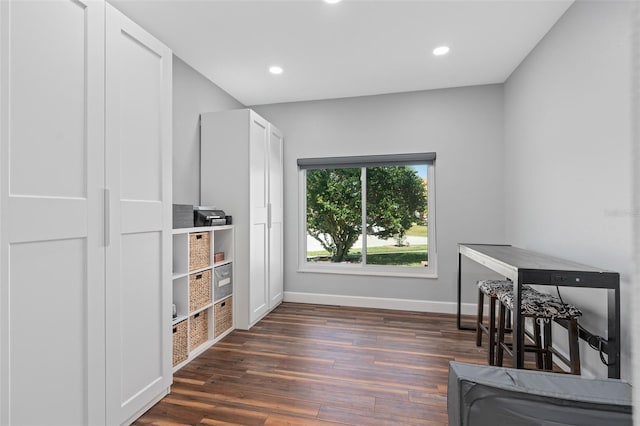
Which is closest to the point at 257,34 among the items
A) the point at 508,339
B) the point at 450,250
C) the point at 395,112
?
the point at 395,112

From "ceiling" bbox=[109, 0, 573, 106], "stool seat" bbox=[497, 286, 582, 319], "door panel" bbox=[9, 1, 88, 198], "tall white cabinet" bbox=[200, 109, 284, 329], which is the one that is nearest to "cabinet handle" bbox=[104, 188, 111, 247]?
"door panel" bbox=[9, 1, 88, 198]

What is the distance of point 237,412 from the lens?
187cm

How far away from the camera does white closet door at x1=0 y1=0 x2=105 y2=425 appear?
4.01 feet

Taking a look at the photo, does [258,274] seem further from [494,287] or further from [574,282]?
[574,282]

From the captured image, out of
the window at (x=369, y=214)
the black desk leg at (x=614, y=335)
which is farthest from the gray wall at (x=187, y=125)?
the black desk leg at (x=614, y=335)

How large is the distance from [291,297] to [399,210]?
170 centimetres

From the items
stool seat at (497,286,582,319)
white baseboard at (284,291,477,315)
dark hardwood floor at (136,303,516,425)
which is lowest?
dark hardwood floor at (136,303,516,425)

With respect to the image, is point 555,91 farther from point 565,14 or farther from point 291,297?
point 291,297

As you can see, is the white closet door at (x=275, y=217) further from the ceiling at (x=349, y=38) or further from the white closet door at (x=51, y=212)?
the white closet door at (x=51, y=212)

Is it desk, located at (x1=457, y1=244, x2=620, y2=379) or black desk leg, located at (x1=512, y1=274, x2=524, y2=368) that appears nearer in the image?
desk, located at (x1=457, y1=244, x2=620, y2=379)

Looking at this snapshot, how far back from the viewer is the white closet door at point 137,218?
5.35 ft

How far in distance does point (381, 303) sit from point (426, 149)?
1.84 meters

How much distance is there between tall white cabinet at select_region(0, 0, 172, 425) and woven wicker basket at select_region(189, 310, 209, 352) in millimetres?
611

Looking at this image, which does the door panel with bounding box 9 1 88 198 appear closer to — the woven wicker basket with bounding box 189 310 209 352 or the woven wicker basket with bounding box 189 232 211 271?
the woven wicker basket with bounding box 189 232 211 271
